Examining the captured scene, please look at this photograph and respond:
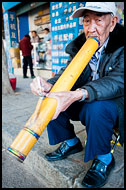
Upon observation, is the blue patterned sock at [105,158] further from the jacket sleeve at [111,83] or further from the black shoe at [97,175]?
the jacket sleeve at [111,83]

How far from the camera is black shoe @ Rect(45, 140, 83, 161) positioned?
1455mm

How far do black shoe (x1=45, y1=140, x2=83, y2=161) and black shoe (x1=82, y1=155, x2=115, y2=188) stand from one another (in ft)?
1.07

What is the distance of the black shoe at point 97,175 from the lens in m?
1.14

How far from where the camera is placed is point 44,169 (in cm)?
146

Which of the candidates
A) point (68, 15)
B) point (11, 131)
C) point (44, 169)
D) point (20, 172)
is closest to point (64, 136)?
point (44, 169)

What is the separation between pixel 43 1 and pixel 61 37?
6.06 ft

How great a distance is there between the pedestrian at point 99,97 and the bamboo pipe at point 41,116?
54 millimetres

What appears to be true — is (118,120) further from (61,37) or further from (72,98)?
(61,37)

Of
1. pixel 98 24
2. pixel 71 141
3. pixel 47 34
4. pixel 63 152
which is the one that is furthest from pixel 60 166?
pixel 47 34

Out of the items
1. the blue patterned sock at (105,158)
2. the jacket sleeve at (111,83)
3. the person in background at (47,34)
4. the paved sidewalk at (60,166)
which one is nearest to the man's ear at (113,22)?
the jacket sleeve at (111,83)

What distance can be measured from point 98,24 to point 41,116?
2.70 feet

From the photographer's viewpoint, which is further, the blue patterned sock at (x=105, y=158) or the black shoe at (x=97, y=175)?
the blue patterned sock at (x=105, y=158)

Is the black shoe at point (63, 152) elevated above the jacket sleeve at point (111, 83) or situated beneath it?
situated beneath

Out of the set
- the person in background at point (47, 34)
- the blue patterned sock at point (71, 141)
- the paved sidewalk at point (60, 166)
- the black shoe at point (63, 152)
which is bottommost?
the paved sidewalk at point (60, 166)
